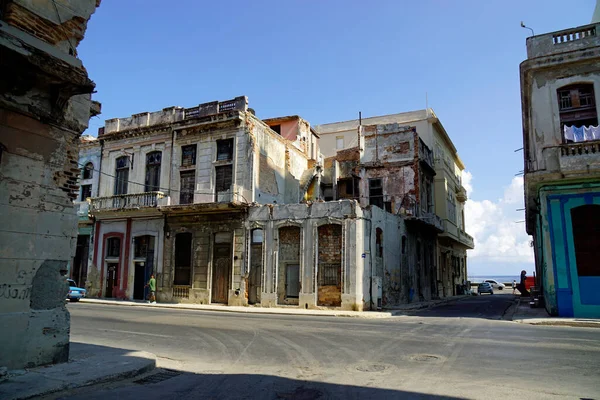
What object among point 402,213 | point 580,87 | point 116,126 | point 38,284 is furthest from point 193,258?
point 580,87

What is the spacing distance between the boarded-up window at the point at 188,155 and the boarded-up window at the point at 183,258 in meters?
4.38

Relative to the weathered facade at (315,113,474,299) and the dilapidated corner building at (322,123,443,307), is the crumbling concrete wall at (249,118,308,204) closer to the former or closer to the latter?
the dilapidated corner building at (322,123,443,307)

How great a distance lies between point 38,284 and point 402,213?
2311 centimetres

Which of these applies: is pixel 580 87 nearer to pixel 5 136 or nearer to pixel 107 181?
pixel 5 136

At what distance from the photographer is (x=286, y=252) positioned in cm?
2289

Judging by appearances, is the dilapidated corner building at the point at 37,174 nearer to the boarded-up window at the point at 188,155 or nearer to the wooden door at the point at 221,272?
the wooden door at the point at 221,272

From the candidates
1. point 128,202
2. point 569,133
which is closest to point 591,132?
point 569,133

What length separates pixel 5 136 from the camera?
684 centimetres

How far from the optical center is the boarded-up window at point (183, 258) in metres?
25.5

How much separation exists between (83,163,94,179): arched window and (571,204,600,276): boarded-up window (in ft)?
93.6

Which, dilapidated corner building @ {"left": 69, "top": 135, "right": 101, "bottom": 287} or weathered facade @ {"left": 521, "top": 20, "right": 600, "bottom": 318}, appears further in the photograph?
dilapidated corner building @ {"left": 69, "top": 135, "right": 101, "bottom": 287}

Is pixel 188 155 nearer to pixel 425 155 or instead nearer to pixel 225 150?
pixel 225 150


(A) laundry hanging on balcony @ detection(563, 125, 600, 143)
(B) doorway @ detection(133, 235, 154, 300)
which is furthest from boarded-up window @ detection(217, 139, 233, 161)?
(A) laundry hanging on balcony @ detection(563, 125, 600, 143)

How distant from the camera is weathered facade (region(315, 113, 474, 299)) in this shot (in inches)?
1117
